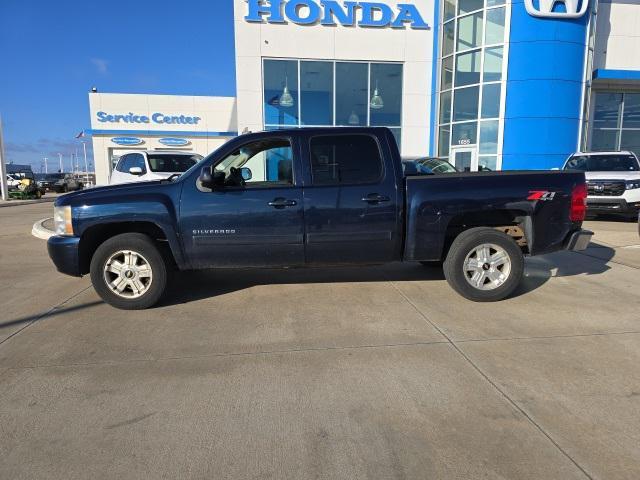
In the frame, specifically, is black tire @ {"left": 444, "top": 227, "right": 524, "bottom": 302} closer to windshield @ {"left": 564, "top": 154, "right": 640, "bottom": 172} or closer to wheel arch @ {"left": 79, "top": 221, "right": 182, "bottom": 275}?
wheel arch @ {"left": 79, "top": 221, "right": 182, "bottom": 275}

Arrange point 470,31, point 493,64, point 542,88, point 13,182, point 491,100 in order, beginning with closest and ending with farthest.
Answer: point 542,88 → point 493,64 → point 491,100 → point 470,31 → point 13,182

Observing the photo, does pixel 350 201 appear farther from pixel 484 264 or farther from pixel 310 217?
pixel 484 264

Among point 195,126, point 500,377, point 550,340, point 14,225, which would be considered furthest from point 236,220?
point 195,126

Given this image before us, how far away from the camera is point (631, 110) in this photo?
2214 cm

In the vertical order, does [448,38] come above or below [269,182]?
above

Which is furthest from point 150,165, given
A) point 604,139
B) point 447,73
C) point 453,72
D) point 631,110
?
point 631,110

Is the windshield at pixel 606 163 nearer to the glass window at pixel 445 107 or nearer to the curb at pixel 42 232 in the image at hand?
the glass window at pixel 445 107

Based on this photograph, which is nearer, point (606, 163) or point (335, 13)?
point (606, 163)

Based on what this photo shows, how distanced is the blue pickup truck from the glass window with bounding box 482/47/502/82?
1507cm

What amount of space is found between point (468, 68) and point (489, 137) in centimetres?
316

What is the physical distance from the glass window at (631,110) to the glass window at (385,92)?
11556 mm

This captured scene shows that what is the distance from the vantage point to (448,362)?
3.57 meters

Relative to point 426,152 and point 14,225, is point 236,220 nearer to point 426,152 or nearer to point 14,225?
point 14,225

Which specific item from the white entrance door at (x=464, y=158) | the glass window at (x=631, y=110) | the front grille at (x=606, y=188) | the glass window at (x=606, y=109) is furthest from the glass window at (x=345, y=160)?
the glass window at (x=631, y=110)
